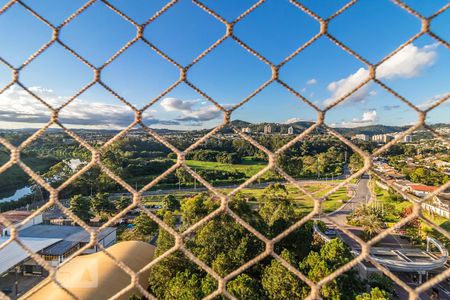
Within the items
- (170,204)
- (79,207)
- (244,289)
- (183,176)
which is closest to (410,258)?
(244,289)

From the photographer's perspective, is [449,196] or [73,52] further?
[449,196]

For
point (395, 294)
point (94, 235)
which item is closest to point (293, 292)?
point (94, 235)

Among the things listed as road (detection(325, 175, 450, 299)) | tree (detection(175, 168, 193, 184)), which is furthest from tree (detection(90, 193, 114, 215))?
road (detection(325, 175, 450, 299))

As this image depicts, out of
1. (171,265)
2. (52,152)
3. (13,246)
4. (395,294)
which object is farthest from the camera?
(52,152)

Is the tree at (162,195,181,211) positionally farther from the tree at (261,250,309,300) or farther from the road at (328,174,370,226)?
the tree at (261,250,309,300)

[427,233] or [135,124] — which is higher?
[135,124]

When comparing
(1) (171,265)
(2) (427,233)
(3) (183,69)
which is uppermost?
(3) (183,69)

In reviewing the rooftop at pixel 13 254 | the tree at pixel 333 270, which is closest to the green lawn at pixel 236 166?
the rooftop at pixel 13 254

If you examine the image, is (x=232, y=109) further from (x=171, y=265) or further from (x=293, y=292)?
(x=171, y=265)
